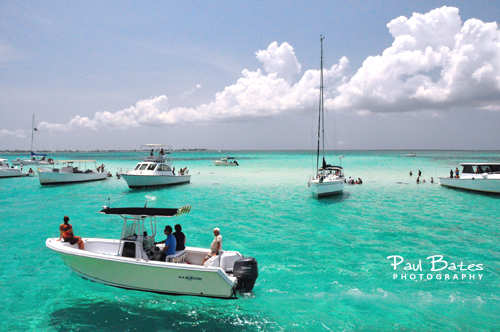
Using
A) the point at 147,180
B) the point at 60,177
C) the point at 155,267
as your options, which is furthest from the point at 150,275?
the point at 60,177

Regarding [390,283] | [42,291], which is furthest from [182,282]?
[390,283]

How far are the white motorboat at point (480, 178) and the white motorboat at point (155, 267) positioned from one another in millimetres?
31509

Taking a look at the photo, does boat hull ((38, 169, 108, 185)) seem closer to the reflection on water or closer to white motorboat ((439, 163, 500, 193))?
the reflection on water

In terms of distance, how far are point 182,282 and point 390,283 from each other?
736 centimetres

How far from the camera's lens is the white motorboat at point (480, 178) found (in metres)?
29.8

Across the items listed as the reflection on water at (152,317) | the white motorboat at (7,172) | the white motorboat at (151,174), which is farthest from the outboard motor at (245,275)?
the white motorboat at (7,172)

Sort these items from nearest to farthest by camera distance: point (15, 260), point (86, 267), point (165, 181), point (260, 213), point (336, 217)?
point (86, 267) < point (15, 260) < point (336, 217) < point (260, 213) < point (165, 181)

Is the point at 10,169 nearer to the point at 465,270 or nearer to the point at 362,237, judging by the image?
the point at 362,237

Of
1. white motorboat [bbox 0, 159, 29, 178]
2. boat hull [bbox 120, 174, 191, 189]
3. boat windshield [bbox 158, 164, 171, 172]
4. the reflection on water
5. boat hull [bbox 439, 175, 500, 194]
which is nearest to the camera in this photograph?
the reflection on water

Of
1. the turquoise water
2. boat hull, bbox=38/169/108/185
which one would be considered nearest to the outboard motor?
the turquoise water

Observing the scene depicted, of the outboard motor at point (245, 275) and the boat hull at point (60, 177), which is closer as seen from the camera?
the outboard motor at point (245, 275)

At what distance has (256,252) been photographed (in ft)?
46.4

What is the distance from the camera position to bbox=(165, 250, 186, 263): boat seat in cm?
962

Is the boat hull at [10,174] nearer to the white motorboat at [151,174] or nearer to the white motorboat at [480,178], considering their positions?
the white motorboat at [151,174]
